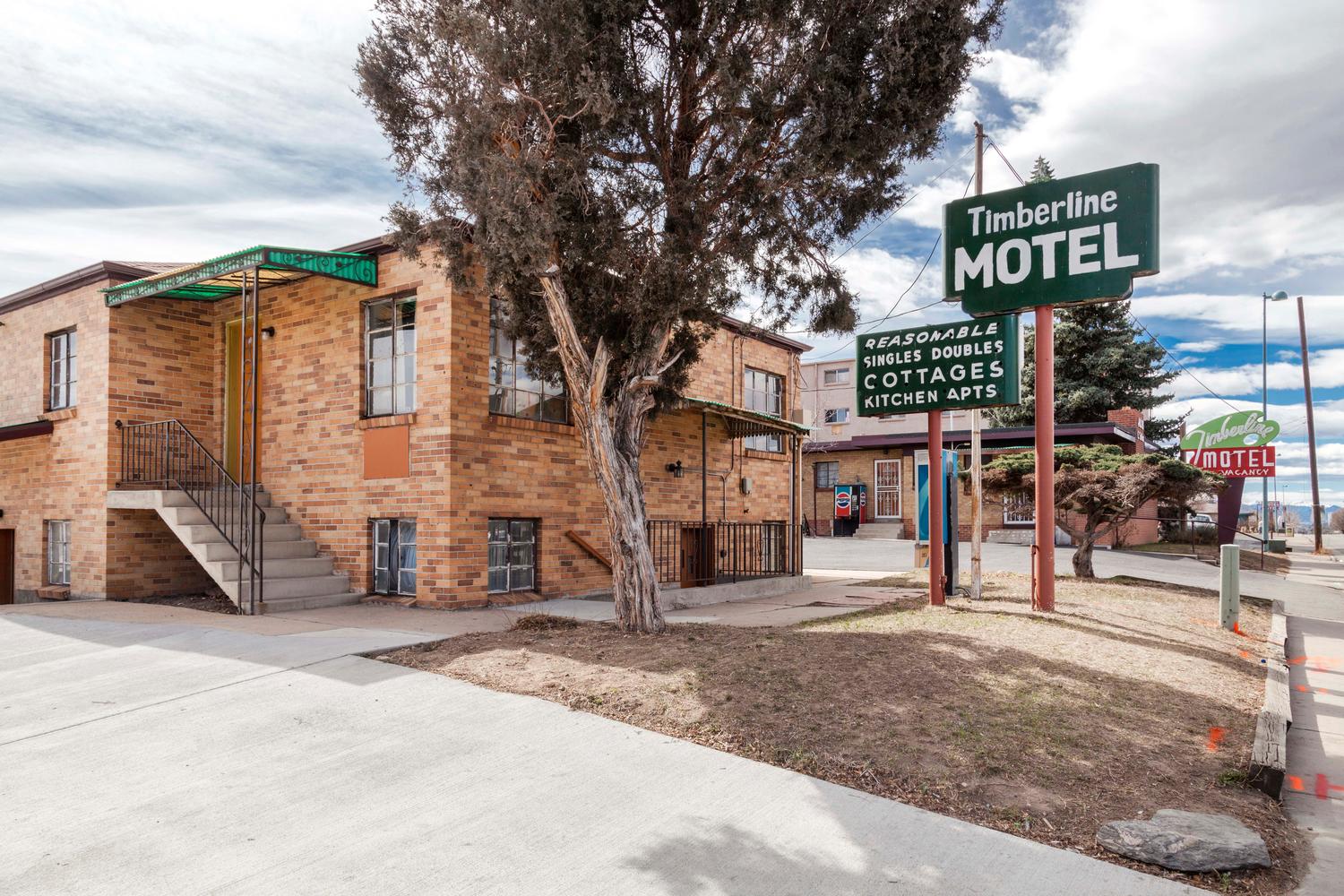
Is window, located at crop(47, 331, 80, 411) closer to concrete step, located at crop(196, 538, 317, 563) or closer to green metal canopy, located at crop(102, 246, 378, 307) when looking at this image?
green metal canopy, located at crop(102, 246, 378, 307)

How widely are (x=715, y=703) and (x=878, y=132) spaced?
4.99 m

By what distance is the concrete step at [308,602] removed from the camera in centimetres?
966

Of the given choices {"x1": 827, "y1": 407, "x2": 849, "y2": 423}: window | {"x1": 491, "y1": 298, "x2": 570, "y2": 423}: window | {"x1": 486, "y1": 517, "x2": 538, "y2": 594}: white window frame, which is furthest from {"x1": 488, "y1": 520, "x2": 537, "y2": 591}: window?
{"x1": 827, "y1": 407, "x2": 849, "y2": 423}: window

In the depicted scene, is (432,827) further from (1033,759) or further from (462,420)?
(462,420)

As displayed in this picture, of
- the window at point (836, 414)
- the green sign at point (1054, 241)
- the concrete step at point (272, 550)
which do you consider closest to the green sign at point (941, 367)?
the green sign at point (1054, 241)

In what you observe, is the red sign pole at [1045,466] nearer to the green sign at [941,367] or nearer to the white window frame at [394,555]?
the green sign at [941,367]

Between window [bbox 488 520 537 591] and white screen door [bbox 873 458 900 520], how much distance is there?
70.0 ft

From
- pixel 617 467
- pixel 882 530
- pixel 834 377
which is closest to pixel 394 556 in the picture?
pixel 617 467

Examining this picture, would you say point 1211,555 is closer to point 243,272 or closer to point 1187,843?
point 1187,843

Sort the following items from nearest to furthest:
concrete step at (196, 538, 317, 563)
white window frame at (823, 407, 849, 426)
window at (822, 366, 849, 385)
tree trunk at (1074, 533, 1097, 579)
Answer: concrete step at (196, 538, 317, 563) < tree trunk at (1074, 533, 1097, 579) < white window frame at (823, 407, 849, 426) < window at (822, 366, 849, 385)

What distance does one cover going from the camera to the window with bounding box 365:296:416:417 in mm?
10836

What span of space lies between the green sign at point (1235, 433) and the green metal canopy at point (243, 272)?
95.4ft

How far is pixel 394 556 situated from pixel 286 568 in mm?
1266

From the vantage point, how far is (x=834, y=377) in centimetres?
4481
